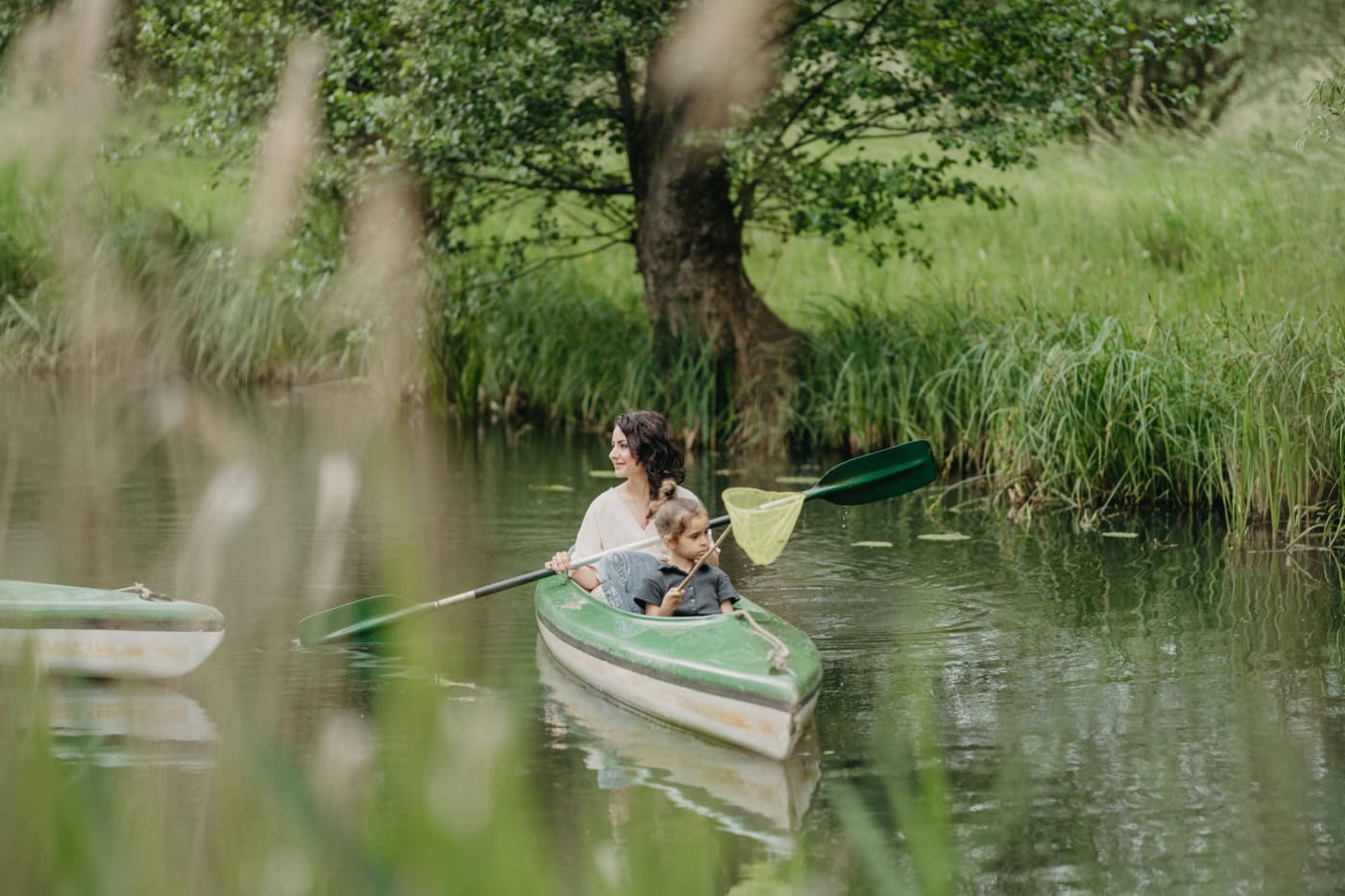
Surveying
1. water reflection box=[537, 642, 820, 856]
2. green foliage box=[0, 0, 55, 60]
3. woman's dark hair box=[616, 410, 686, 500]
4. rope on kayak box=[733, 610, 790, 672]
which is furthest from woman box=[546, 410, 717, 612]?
green foliage box=[0, 0, 55, 60]

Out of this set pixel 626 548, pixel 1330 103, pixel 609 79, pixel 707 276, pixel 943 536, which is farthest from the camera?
pixel 707 276

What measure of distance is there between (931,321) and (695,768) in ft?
22.9

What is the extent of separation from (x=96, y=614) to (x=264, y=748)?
4.43m

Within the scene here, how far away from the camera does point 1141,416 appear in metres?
8.92

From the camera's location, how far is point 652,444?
632cm

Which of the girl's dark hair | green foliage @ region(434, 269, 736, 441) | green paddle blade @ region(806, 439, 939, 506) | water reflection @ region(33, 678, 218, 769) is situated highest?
green foliage @ region(434, 269, 736, 441)

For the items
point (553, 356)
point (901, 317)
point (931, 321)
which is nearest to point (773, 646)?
point (931, 321)

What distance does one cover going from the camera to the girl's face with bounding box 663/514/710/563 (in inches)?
226

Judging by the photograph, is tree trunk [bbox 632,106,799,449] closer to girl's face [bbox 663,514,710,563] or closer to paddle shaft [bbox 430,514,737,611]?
paddle shaft [bbox 430,514,737,611]

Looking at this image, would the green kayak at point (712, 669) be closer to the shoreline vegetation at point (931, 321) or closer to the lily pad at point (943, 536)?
the shoreline vegetation at point (931, 321)

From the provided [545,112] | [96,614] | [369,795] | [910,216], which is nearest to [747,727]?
[96,614]

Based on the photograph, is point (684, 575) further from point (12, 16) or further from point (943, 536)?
point (12, 16)

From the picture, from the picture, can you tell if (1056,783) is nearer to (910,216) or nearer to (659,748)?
(659,748)

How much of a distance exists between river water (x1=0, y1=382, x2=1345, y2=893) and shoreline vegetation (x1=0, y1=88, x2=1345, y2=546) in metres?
0.47
